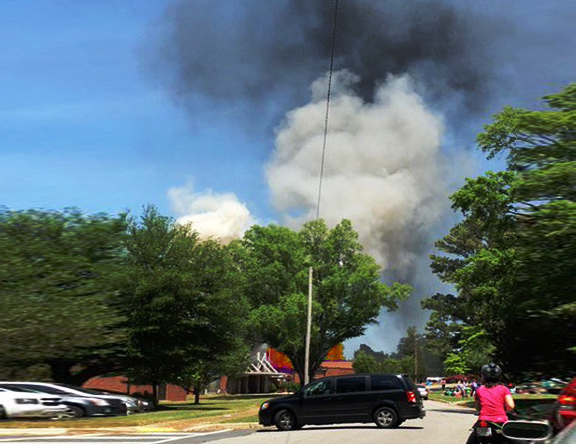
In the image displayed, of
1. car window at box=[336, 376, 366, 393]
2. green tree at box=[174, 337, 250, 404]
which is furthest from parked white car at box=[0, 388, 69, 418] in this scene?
green tree at box=[174, 337, 250, 404]

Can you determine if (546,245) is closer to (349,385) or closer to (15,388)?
(349,385)

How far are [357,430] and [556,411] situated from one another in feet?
51.8

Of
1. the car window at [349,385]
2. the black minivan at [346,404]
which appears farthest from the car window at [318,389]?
the car window at [349,385]

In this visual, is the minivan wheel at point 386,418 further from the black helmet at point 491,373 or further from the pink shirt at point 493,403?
the black helmet at point 491,373

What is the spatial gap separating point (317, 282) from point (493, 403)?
59926 mm

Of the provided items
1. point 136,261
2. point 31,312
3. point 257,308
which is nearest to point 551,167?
point 31,312

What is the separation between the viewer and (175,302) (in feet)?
134

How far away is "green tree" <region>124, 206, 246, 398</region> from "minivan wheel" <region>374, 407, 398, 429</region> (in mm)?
19108

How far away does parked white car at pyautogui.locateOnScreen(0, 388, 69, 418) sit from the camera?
24.7 meters

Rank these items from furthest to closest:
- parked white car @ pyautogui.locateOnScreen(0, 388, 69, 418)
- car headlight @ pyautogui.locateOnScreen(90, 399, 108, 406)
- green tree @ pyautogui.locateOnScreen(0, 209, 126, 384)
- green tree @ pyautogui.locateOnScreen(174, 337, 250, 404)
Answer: green tree @ pyautogui.locateOnScreen(174, 337, 250, 404), green tree @ pyautogui.locateOnScreen(0, 209, 126, 384), car headlight @ pyautogui.locateOnScreen(90, 399, 108, 406), parked white car @ pyautogui.locateOnScreen(0, 388, 69, 418)

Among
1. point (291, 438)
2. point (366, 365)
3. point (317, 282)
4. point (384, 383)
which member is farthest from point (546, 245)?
point (366, 365)

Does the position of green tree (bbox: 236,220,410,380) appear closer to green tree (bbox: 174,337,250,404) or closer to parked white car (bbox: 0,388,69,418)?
green tree (bbox: 174,337,250,404)

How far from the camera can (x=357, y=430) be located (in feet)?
70.3

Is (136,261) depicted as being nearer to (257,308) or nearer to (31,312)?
(31,312)
